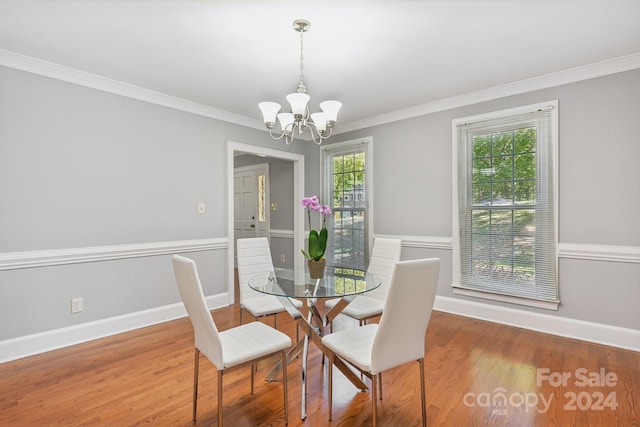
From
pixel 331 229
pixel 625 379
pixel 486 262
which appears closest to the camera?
pixel 625 379

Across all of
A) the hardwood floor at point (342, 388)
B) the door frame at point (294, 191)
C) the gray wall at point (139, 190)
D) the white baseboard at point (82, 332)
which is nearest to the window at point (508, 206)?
the gray wall at point (139, 190)

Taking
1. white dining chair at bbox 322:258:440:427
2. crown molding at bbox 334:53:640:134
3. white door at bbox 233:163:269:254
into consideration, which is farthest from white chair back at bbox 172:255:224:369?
white door at bbox 233:163:269:254

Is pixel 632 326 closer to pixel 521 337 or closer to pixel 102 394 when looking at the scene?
pixel 521 337

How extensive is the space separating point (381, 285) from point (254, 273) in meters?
1.14

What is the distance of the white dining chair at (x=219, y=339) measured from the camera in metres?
1.58

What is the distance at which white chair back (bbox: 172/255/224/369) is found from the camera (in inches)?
61.8

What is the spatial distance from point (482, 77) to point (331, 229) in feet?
9.20

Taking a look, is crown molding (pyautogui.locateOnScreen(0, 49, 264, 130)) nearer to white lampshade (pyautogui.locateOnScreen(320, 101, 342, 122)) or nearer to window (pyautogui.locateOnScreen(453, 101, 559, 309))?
white lampshade (pyautogui.locateOnScreen(320, 101, 342, 122))

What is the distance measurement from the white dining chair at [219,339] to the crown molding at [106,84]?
237cm

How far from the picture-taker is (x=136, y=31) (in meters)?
2.28

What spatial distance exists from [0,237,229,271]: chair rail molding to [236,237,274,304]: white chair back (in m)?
1.18

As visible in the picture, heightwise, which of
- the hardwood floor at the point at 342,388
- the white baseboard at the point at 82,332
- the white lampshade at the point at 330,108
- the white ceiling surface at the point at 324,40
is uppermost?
the white ceiling surface at the point at 324,40

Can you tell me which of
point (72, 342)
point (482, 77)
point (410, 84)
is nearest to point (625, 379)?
point (482, 77)

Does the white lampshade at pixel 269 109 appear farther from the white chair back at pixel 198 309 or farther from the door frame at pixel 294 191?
the door frame at pixel 294 191
